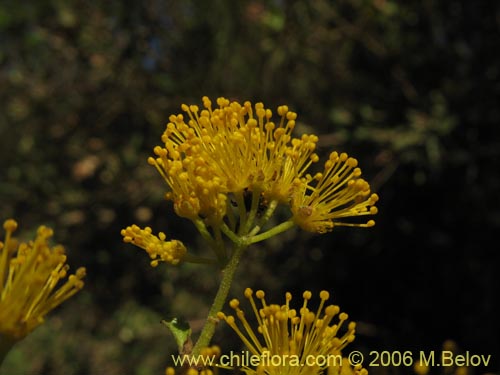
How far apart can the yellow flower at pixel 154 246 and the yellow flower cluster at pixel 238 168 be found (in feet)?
0.27

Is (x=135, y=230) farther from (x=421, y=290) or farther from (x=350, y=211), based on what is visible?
(x=421, y=290)

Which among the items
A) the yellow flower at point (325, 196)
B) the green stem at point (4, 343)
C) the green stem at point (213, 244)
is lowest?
the green stem at point (4, 343)

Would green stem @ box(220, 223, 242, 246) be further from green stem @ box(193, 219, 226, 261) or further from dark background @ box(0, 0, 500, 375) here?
dark background @ box(0, 0, 500, 375)

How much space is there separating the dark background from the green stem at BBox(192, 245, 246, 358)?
6.09 ft

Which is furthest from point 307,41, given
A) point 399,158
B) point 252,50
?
point 399,158

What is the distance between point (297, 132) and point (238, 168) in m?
2.04

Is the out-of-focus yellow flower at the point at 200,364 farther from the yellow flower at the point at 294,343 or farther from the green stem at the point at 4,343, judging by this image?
the green stem at the point at 4,343

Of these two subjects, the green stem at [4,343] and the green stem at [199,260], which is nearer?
the green stem at [4,343]

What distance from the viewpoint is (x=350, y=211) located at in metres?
1.63

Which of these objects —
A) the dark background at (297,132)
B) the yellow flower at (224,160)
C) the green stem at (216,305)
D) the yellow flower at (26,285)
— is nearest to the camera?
the yellow flower at (26,285)

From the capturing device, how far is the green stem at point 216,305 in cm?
142

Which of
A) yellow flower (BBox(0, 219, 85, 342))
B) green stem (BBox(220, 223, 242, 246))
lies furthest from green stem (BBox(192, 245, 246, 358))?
yellow flower (BBox(0, 219, 85, 342))

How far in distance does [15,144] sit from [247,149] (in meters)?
2.97

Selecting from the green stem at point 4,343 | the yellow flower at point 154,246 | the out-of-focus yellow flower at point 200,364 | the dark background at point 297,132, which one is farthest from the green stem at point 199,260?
the dark background at point 297,132
